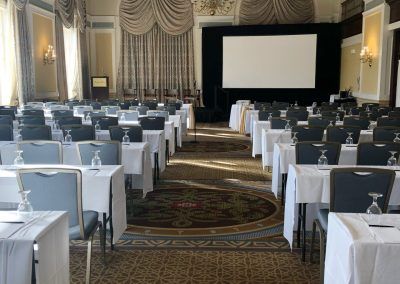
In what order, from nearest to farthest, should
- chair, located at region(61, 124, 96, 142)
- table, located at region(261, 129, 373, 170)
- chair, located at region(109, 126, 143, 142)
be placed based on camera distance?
chair, located at region(61, 124, 96, 142)
chair, located at region(109, 126, 143, 142)
table, located at region(261, 129, 373, 170)

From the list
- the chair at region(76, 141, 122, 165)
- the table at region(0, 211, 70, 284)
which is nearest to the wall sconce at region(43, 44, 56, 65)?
the chair at region(76, 141, 122, 165)

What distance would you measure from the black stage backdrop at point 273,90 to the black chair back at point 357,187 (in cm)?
1567

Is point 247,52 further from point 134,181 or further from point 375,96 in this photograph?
point 134,181

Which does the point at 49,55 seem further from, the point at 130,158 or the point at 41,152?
the point at 41,152

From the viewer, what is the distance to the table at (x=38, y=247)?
8.24 ft

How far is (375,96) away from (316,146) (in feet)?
34.7

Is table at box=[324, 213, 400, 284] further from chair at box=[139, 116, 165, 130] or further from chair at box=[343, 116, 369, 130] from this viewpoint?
chair at box=[343, 116, 369, 130]

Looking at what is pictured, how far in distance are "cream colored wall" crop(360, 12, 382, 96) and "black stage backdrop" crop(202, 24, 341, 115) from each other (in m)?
3.61

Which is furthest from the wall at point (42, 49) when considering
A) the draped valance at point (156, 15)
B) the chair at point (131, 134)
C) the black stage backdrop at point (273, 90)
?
the chair at point (131, 134)

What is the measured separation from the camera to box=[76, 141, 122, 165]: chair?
16.5ft

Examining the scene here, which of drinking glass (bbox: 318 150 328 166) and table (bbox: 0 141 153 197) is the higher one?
drinking glass (bbox: 318 150 328 166)

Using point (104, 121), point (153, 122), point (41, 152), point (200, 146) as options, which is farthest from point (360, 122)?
point (41, 152)

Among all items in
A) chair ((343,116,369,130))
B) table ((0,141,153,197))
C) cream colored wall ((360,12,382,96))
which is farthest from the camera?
cream colored wall ((360,12,382,96))

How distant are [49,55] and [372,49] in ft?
33.6
